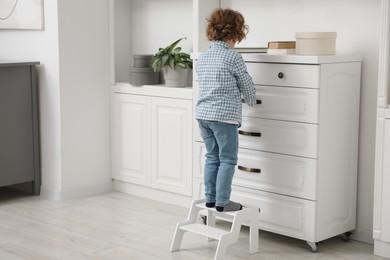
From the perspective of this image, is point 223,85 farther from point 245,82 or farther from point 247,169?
point 247,169

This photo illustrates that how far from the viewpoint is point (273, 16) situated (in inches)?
157

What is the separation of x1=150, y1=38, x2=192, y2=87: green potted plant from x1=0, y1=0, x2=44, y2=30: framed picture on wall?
2.68 feet

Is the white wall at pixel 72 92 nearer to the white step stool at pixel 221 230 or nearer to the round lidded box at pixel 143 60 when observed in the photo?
the round lidded box at pixel 143 60

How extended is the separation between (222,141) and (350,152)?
0.69 meters

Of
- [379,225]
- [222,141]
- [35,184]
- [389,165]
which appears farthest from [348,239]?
[35,184]

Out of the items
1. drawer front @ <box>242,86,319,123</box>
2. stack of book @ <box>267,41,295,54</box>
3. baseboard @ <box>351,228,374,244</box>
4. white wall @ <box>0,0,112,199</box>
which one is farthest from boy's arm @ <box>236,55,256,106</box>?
white wall @ <box>0,0,112,199</box>

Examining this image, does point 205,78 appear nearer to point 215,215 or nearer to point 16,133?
point 215,215

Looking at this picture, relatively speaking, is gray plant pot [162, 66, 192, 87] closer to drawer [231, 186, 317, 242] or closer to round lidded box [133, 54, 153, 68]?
round lidded box [133, 54, 153, 68]

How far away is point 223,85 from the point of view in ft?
10.8

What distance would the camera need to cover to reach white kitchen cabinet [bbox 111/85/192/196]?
4254 millimetres

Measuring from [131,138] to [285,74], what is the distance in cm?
150

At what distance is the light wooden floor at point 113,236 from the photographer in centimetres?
339

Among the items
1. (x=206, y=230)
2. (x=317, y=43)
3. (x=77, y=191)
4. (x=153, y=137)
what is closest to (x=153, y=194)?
(x=153, y=137)

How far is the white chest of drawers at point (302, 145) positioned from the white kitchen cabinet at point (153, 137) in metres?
0.68
